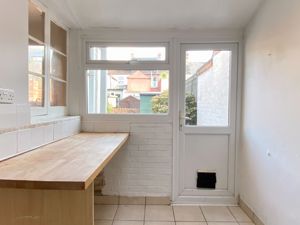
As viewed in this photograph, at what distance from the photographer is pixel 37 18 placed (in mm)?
2424

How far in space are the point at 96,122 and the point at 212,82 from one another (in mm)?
1434

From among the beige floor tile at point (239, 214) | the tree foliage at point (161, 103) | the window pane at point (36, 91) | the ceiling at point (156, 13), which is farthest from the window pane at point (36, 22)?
the beige floor tile at point (239, 214)

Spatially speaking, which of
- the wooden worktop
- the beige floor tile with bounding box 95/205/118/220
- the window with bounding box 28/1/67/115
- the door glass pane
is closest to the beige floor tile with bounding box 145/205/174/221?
the beige floor tile with bounding box 95/205/118/220

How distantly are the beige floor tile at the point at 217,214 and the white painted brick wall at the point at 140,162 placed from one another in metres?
0.48

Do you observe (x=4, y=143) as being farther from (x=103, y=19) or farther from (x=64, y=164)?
(x=103, y=19)

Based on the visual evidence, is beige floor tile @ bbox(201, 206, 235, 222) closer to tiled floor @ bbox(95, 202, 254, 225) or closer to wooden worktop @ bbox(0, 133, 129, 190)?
tiled floor @ bbox(95, 202, 254, 225)

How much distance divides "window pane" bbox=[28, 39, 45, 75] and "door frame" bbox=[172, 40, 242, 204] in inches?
58.0

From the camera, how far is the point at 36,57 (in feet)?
7.83

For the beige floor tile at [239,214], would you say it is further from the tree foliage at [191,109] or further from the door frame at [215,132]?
the tree foliage at [191,109]

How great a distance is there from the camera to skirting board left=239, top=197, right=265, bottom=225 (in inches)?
107

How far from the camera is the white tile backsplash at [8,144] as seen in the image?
169cm

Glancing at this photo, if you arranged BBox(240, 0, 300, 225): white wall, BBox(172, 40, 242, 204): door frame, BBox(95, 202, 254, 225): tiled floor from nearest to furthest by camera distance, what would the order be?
1. BBox(240, 0, 300, 225): white wall
2. BBox(95, 202, 254, 225): tiled floor
3. BBox(172, 40, 242, 204): door frame

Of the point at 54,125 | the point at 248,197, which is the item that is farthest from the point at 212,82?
the point at 54,125

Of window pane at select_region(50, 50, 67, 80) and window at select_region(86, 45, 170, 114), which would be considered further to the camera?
window at select_region(86, 45, 170, 114)
